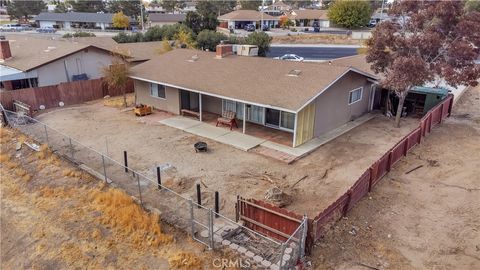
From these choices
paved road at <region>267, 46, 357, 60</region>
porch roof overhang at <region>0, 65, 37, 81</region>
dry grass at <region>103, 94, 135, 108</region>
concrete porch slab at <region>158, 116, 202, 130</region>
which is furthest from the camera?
paved road at <region>267, 46, 357, 60</region>

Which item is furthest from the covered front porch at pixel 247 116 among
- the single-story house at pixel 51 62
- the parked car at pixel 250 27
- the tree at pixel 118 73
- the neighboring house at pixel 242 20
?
the neighboring house at pixel 242 20

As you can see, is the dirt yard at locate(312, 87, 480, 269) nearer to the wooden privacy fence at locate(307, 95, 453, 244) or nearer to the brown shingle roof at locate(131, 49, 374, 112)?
the wooden privacy fence at locate(307, 95, 453, 244)

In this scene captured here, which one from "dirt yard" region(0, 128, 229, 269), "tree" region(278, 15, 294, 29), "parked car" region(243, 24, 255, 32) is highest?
"tree" region(278, 15, 294, 29)

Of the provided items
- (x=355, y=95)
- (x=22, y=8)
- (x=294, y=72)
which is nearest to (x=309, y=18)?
(x=355, y=95)

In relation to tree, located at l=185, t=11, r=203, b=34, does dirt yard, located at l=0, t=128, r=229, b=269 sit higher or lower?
lower

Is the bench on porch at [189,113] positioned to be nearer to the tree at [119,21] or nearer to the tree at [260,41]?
the tree at [260,41]

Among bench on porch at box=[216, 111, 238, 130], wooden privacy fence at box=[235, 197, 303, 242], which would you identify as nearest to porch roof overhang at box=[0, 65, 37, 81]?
bench on porch at box=[216, 111, 238, 130]

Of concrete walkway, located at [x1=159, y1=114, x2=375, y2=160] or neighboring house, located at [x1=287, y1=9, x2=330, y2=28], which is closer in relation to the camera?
concrete walkway, located at [x1=159, y1=114, x2=375, y2=160]

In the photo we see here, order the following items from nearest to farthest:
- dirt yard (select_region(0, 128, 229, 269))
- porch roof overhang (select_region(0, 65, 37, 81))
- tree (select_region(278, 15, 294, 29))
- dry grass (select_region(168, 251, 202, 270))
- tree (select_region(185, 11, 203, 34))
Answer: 1. dry grass (select_region(168, 251, 202, 270))
2. dirt yard (select_region(0, 128, 229, 269))
3. porch roof overhang (select_region(0, 65, 37, 81))
4. tree (select_region(185, 11, 203, 34))
5. tree (select_region(278, 15, 294, 29))
